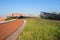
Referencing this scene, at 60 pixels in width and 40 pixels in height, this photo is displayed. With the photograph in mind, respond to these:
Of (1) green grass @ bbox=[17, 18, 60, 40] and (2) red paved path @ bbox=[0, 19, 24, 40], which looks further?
(1) green grass @ bbox=[17, 18, 60, 40]

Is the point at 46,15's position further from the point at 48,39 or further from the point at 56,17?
the point at 48,39

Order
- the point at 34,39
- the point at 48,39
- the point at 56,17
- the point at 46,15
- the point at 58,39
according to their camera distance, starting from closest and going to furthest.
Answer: the point at 34,39
the point at 48,39
the point at 58,39
the point at 56,17
the point at 46,15

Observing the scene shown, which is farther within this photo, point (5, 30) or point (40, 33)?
point (40, 33)

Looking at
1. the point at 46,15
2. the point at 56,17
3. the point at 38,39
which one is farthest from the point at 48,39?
the point at 46,15

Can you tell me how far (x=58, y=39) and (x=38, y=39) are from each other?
4065mm

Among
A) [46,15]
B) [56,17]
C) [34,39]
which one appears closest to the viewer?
[34,39]

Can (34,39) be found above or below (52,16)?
above

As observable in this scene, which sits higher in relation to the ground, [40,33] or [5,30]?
[5,30]

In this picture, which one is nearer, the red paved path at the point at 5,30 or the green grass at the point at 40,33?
the red paved path at the point at 5,30

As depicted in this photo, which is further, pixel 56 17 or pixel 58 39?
pixel 56 17

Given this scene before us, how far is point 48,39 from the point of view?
1360 cm

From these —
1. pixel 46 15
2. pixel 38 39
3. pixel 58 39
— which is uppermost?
pixel 38 39

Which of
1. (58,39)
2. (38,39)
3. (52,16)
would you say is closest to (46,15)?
(52,16)

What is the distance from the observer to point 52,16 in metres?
53.3
